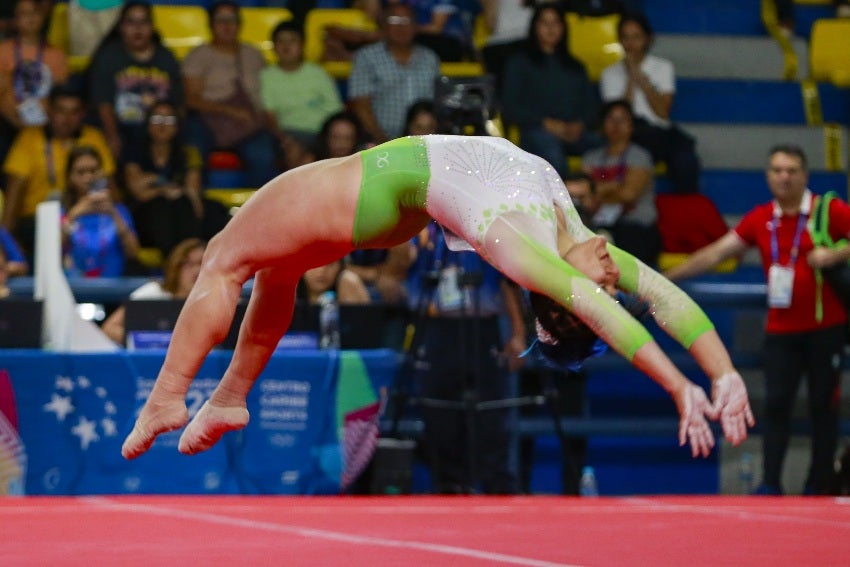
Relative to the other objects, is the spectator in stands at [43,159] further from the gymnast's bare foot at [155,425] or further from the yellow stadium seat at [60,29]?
the gymnast's bare foot at [155,425]

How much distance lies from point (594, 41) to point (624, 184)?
1.69 metres

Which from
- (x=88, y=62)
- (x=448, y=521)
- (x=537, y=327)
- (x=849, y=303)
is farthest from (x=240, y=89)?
(x=537, y=327)

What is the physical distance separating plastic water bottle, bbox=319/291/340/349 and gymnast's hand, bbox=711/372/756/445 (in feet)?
10.4

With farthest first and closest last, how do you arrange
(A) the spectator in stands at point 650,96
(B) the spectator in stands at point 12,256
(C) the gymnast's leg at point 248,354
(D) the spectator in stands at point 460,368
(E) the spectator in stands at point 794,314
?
(A) the spectator in stands at point 650,96, (B) the spectator in stands at point 12,256, (E) the spectator in stands at point 794,314, (D) the spectator in stands at point 460,368, (C) the gymnast's leg at point 248,354

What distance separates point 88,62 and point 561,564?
5.81 m

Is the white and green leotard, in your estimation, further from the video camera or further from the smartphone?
the smartphone

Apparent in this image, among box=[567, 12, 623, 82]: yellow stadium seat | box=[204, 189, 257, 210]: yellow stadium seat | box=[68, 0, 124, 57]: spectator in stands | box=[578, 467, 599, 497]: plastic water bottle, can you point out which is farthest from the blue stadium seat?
box=[578, 467, 599, 497]: plastic water bottle

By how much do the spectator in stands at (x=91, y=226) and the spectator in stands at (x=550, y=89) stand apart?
2.47m

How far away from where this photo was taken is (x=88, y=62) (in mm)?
8367

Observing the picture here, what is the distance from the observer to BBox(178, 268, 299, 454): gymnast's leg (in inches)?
154

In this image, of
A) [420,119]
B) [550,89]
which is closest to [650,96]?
[550,89]

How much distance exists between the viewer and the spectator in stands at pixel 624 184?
771 cm

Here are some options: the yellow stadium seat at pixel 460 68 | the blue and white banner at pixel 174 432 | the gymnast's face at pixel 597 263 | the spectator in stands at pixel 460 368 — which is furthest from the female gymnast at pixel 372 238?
the yellow stadium seat at pixel 460 68

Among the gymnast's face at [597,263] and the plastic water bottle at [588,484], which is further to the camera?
the plastic water bottle at [588,484]
